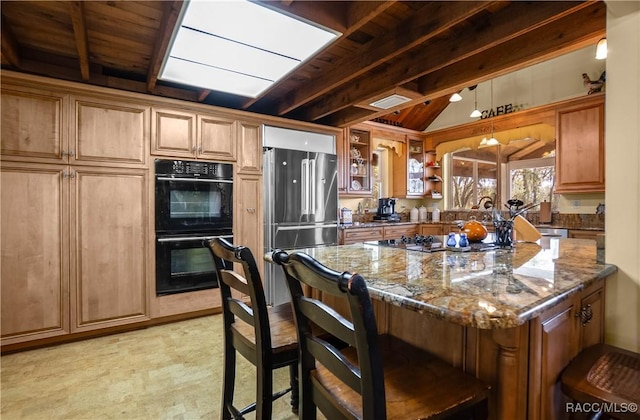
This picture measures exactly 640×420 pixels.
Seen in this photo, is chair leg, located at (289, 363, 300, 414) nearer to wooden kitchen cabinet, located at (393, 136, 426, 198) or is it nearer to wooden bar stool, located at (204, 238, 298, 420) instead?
wooden bar stool, located at (204, 238, 298, 420)

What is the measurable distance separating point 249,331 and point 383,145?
4.65 metres

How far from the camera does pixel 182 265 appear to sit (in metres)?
3.07

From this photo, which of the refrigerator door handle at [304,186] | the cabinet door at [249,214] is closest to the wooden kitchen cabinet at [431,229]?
the refrigerator door handle at [304,186]

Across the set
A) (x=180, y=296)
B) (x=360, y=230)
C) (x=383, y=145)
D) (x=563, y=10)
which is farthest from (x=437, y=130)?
(x=180, y=296)

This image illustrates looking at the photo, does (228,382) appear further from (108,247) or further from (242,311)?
(108,247)

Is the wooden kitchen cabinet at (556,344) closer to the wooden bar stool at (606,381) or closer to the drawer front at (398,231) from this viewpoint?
the wooden bar stool at (606,381)

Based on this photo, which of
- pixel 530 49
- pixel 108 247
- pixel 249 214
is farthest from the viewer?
pixel 249 214

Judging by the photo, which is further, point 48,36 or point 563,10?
point 48,36

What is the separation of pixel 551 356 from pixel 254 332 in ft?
3.53

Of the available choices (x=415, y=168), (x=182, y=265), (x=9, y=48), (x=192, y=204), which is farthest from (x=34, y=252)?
(x=415, y=168)

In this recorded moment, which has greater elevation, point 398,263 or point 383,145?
point 383,145

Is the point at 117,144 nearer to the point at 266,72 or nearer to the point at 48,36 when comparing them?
the point at 48,36

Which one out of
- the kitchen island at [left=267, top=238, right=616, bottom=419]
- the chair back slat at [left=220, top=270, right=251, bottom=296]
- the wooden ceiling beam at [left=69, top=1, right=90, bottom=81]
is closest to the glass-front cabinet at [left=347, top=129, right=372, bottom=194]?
the wooden ceiling beam at [left=69, top=1, right=90, bottom=81]

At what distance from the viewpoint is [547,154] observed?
4.77 meters
